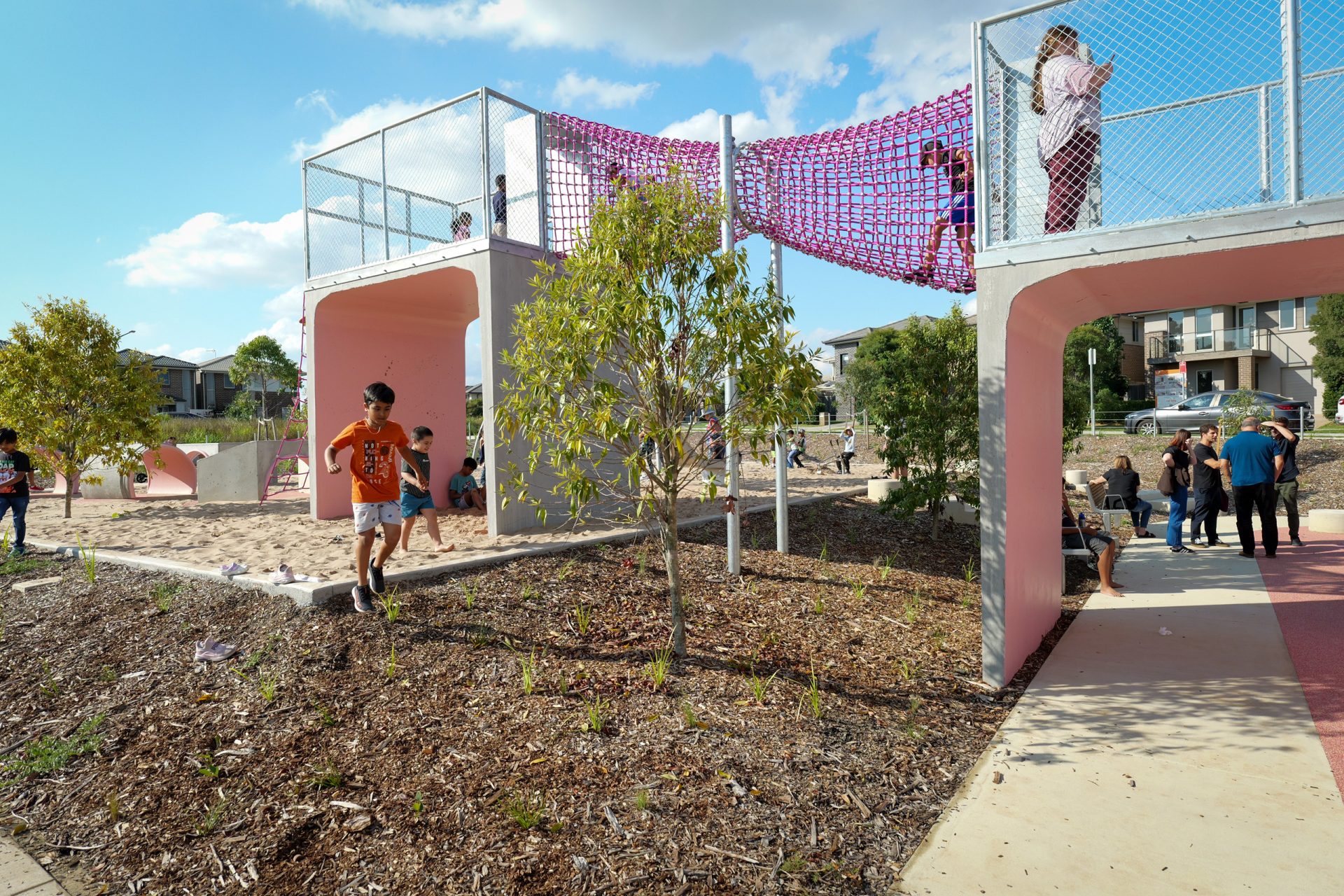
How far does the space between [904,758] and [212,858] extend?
10.4 feet

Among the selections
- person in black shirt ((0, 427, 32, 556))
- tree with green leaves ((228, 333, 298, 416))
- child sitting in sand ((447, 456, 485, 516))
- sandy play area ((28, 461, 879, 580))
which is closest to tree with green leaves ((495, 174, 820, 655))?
sandy play area ((28, 461, 879, 580))

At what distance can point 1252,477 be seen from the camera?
8.20 meters

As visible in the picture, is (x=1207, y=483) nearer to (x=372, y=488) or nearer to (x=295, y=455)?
(x=372, y=488)

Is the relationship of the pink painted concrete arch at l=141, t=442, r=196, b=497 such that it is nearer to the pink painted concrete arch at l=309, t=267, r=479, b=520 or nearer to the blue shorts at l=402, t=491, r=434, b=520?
the pink painted concrete arch at l=309, t=267, r=479, b=520

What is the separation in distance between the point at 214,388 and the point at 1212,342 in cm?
6628

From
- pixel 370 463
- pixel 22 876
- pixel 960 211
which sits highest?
pixel 960 211

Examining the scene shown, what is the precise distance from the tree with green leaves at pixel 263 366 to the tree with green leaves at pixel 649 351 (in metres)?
49.0

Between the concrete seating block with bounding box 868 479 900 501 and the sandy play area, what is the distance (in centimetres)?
58

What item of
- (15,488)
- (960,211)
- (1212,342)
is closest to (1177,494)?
Result: (960,211)

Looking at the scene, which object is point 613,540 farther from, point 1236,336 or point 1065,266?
point 1236,336

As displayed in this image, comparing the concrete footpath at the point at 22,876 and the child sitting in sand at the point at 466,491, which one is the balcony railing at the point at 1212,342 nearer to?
the child sitting in sand at the point at 466,491

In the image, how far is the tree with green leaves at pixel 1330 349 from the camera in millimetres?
29141

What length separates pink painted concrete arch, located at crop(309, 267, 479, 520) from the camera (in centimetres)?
922

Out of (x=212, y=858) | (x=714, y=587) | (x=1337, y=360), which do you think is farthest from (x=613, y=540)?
(x=1337, y=360)
